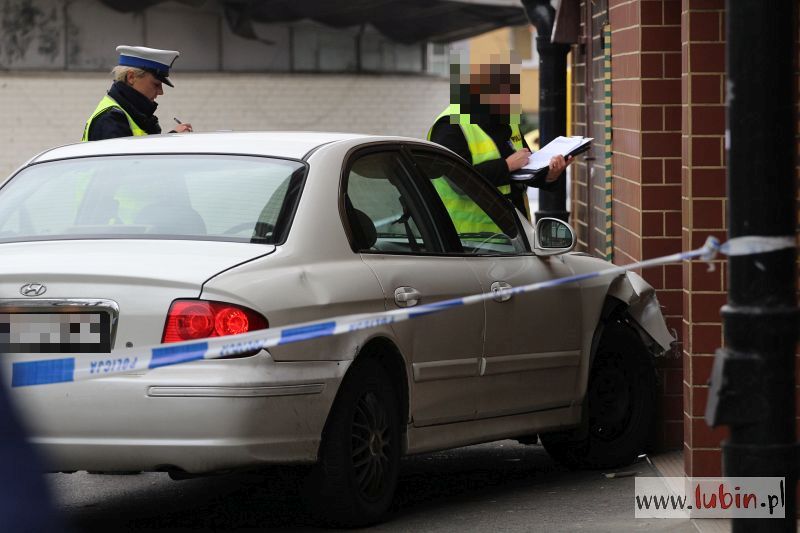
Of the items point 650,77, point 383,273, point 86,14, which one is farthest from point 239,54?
point 383,273

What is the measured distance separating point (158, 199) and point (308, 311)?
2.69 ft

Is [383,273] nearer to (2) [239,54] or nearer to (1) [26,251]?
(1) [26,251]

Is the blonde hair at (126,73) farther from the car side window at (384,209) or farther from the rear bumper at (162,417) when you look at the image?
the rear bumper at (162,417)

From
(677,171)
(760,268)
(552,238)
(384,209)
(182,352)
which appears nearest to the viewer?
(760,268)

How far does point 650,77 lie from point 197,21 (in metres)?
15.3

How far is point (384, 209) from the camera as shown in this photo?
22.0 ft

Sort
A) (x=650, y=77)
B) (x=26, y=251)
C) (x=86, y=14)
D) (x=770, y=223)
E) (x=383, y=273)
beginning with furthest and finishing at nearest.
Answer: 1. (x=86, y=14)
2. (x=650, y=77)
3. (x=383, y=273)
4. (x=26, y=251)
5. (x=770, y=223)

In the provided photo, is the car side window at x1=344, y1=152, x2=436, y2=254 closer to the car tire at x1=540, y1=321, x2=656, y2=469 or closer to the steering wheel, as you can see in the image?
the steering wheel

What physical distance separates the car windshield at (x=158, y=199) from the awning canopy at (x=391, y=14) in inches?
610

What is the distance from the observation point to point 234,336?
18.1 feet

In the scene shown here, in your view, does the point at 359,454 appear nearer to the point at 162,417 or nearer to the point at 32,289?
the point at 162,417

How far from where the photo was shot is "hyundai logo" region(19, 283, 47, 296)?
5652 mm

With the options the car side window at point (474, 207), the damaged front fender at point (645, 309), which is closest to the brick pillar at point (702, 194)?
the car side window at point (474, 207)

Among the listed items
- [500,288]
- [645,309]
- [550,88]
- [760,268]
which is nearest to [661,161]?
[645,309]
